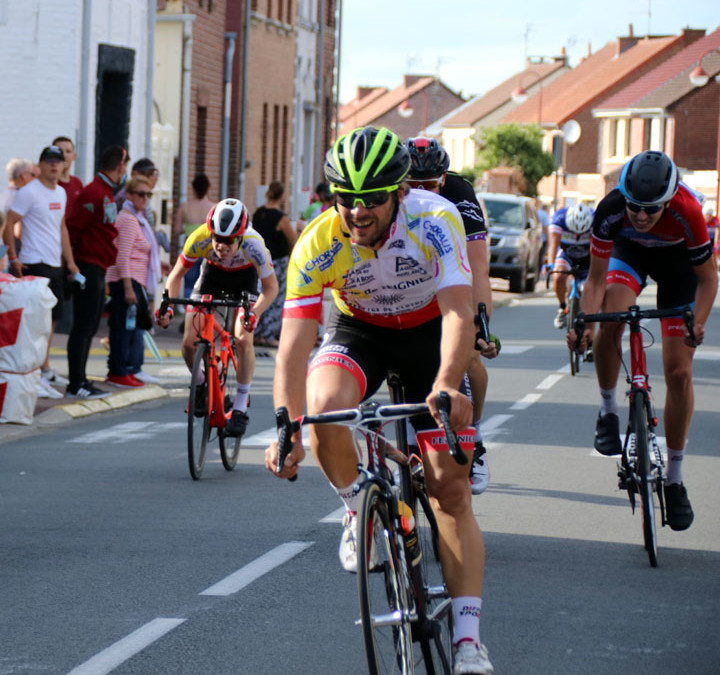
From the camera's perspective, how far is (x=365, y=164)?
504 centimetres

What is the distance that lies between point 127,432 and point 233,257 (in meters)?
2.34

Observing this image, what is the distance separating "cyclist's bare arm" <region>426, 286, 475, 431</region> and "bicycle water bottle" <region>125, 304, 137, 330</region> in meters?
9.62

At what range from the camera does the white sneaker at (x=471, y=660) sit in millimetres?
5074

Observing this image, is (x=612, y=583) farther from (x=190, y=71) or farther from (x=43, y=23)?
(x=190, y=71)

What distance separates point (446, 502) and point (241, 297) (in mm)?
5818

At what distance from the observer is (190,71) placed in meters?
30.5

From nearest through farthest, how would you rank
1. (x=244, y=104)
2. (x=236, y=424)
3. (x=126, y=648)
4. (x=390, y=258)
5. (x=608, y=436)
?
(x=390, y=258), (x=126, y=648), (x=608, y=436), (x=236, y=424), (x=244, y=104)

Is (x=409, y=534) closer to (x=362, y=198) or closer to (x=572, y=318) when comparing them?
(x=362, y=198)

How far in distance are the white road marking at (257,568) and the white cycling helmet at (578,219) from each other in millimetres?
10646

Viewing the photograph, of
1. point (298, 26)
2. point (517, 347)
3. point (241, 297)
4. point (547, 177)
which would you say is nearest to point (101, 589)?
point (241, 297)

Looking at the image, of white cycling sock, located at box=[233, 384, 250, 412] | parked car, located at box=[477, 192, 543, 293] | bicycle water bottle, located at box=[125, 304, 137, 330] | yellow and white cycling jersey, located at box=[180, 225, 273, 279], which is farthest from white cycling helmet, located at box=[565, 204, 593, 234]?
parked car, located at box=[477, 192, 543, 293]

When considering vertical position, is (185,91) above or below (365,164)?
above

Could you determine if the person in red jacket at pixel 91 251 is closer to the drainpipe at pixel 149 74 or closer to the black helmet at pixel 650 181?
the black helmet at pixel 650 181

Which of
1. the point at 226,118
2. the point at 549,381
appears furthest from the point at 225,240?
the point at 226,118
